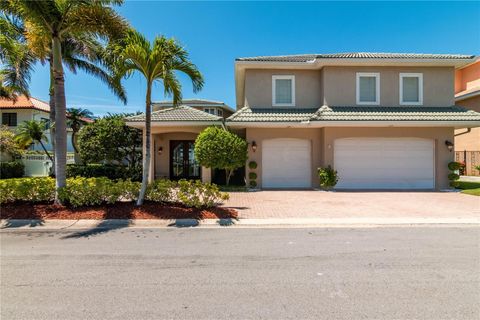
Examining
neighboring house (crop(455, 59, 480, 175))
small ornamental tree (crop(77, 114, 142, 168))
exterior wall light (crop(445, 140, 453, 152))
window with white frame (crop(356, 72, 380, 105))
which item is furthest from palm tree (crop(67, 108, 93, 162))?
neighboring house (crop(455, 59, 480, 175))

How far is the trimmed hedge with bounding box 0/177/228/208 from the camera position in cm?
847

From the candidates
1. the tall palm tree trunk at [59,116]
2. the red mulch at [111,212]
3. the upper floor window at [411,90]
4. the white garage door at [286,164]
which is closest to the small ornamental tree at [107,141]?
the white garage door at [286,164]

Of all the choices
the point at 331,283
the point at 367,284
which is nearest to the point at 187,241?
the point at 331,283

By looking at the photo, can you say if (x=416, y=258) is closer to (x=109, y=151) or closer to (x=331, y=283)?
(x=331, y=283)

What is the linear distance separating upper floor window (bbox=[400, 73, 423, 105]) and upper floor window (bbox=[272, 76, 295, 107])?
19.0 feet

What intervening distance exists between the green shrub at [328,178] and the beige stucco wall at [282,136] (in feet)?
A: 2.26

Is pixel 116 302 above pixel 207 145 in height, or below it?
below

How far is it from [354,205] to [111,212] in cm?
801

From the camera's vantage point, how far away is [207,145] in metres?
13.1

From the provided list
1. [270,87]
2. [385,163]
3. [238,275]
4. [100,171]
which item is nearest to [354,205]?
[385,163]

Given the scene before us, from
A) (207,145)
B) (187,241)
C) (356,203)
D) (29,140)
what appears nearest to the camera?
(187,241)

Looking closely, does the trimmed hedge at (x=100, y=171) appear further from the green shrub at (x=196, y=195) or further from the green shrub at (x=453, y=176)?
the green shrub at (x=453, y=176)

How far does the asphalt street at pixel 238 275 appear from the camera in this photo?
3.33 m

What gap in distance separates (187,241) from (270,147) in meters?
9.56
